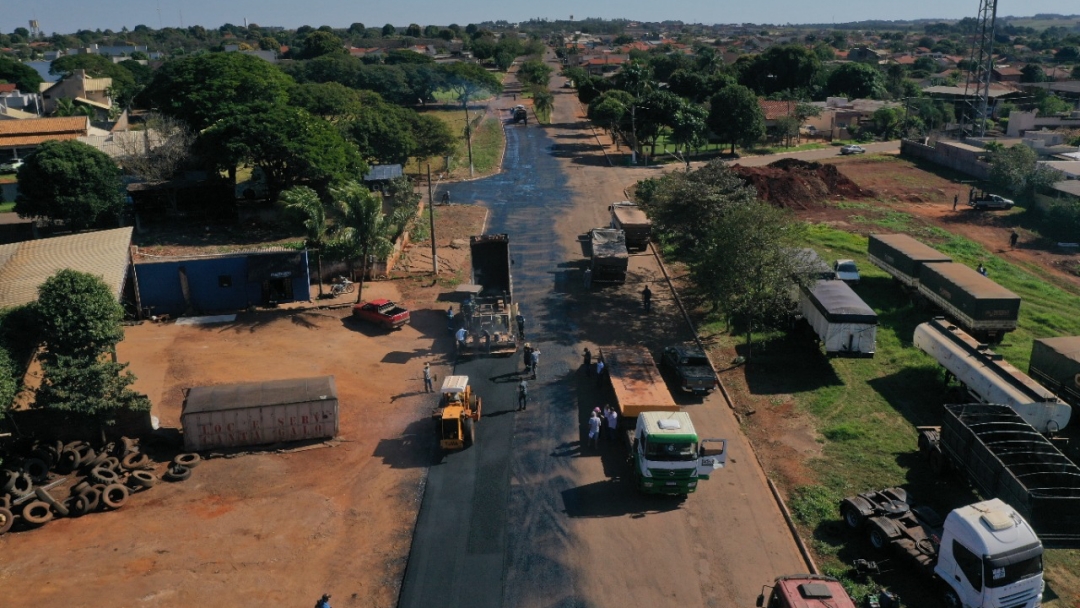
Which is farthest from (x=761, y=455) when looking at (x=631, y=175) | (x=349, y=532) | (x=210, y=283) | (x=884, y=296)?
(x=631, y=175)

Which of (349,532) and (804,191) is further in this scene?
(804,191)

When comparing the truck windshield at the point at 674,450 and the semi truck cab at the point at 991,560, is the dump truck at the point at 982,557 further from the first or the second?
the truck windshield at the point at 674,450

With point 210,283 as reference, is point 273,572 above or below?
below

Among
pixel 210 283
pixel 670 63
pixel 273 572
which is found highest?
pixel 670 63

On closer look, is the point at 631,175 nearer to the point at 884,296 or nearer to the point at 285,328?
the point at 884,296

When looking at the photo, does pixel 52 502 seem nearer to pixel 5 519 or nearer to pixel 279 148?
pixel 5 519

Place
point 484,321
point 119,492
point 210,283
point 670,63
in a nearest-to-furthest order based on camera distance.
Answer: point 119,492 → point 484,321 → point 210,283 → point 670,63

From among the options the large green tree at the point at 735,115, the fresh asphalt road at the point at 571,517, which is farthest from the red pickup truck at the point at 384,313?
the large green tree at the point at 735,115
